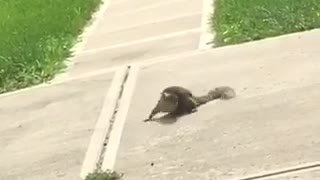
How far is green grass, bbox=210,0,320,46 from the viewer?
8.88 meters

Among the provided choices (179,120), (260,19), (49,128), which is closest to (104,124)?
(49,128)

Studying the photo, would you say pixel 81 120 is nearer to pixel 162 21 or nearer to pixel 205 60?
pixel 205 60

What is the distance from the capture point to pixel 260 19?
9469mm

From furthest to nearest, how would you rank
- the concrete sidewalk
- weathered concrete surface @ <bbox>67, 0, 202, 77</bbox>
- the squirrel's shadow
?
weathered concrete surface @ <bbox>67, 0, 202, 77</bbox> → the squirrel's shadow → the concrete sidewalk

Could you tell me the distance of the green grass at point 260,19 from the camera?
8.88 meters

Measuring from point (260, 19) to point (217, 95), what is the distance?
2629 mm

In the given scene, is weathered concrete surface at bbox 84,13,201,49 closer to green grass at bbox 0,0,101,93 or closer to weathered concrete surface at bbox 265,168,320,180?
green grass at bbox 0,0,101,93

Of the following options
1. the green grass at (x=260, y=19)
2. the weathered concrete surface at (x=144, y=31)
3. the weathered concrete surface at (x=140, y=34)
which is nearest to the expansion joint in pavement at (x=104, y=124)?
the weathered concrete surface at (x=140, y=34)

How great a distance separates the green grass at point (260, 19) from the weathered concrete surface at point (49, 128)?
147cm

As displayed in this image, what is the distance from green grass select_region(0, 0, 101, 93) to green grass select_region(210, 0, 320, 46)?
1.73 metres

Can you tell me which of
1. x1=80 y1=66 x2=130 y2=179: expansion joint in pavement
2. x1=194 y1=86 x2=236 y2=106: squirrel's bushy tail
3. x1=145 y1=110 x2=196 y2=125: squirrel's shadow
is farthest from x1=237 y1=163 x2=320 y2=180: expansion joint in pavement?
x1=194 y1=86 x2=236 y2=106: squirrel's bushy tail

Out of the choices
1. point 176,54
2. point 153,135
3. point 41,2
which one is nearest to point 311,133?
point 153,135

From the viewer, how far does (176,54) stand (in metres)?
8.80

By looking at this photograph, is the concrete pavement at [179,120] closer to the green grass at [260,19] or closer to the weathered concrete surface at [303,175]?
the weathered concrete surface at [303,175]
